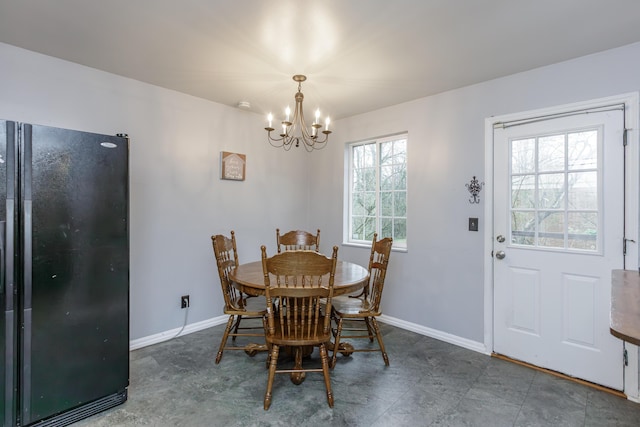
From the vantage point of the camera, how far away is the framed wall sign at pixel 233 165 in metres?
3.34

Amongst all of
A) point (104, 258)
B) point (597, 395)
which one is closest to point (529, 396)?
point (597, 395)

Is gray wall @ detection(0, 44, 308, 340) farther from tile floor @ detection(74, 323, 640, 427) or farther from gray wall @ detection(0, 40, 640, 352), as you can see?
tile floor @ detection(74, 323, 640, 427)

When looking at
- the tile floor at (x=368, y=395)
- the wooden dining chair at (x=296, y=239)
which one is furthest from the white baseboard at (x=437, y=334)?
the wooden dining chair at (x=296, y=239)

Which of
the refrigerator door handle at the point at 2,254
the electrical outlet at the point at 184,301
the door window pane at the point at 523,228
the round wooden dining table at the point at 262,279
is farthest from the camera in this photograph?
the electrical outlet at the point at 184,301

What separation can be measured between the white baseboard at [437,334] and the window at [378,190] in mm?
796

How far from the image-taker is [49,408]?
1.73 m

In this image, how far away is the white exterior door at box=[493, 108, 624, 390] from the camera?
2195 mm

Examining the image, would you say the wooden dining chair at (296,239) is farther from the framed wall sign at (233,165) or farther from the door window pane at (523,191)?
the door window pane at (523,191)

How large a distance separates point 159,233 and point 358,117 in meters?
2.47

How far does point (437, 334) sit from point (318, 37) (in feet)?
9.01

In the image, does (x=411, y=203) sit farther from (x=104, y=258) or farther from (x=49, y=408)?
(x=49, y=408)

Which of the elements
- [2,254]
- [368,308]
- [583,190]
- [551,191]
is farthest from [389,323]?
[2,254]

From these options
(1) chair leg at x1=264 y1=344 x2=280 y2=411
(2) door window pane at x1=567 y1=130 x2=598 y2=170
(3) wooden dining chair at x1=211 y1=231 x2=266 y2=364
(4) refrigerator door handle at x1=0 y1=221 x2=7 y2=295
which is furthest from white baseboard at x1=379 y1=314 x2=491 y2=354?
(4) refrigerator door handle at x1=0 y1=221 x2=7 y2=295

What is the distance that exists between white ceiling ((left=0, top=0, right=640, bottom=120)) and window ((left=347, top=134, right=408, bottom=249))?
885mm
